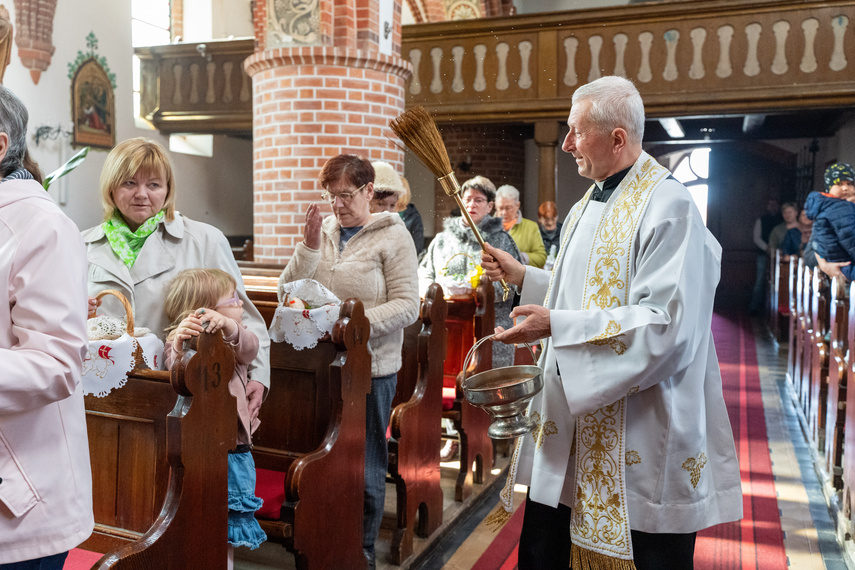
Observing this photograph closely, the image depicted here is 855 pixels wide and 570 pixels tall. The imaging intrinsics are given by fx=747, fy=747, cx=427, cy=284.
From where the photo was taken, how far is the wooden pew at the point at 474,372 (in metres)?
4.02

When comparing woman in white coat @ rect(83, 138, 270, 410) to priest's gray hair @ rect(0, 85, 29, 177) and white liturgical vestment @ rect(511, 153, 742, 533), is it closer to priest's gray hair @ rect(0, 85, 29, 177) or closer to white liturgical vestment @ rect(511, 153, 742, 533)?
priest's gray hair @ rect(0, 85, 29, 177)

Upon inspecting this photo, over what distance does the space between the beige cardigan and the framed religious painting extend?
703 cm

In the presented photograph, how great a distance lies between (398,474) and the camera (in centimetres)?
321

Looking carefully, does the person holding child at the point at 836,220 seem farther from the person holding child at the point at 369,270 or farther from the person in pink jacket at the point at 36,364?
the person in pink jacket at the point at 36,364

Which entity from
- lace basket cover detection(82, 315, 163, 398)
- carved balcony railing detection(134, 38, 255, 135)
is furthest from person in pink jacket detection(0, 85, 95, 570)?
carved balcony railing detection(134, 38, 255, 135)

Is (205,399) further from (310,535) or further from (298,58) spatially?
(298,58)

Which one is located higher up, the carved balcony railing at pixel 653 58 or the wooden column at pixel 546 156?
the carved balcony railing at pixel 653 58

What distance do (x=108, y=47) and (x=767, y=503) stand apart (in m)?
8.88

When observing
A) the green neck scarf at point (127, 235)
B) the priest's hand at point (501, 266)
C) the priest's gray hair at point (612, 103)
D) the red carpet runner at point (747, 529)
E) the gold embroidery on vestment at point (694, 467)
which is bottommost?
the red carpet runner at point (747, 529)

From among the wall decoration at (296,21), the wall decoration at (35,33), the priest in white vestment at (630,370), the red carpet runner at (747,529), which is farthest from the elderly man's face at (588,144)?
the wall decoration at (35,33)

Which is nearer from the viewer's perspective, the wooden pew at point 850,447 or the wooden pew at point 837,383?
the wooden pew at point 850,447

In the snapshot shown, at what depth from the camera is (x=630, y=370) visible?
1.79m

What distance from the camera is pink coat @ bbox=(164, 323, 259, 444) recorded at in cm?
218

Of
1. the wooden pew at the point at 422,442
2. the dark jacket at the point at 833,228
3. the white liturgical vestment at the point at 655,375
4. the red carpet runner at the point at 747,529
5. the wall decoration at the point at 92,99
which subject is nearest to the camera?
the white liturgical vestment at the point at 655,375
